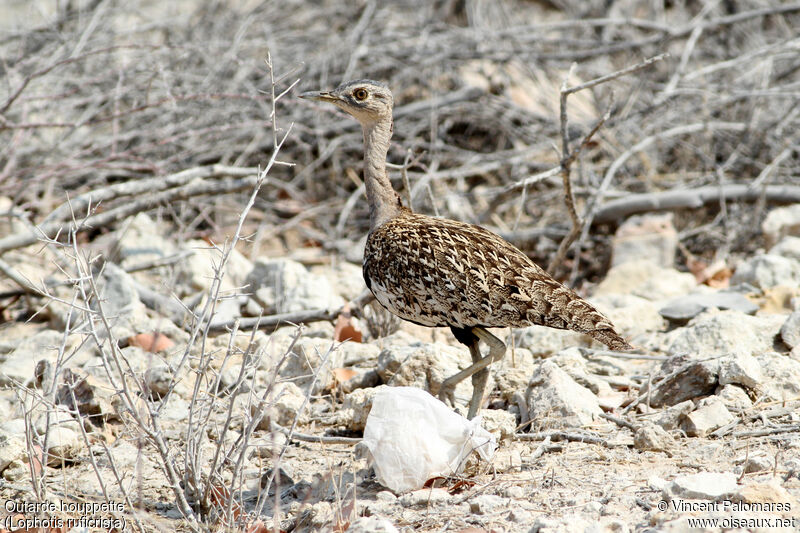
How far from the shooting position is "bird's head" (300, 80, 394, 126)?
471cm

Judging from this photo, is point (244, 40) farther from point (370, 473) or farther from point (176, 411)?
point (370, 473)

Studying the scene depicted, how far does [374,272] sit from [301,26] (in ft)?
17.3

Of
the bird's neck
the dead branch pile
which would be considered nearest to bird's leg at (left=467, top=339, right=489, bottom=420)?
the bird's neck

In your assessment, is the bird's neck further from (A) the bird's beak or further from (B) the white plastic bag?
(B) the white plastic bag

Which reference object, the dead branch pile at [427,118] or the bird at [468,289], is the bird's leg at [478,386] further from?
the dead branch pile at [427,118]

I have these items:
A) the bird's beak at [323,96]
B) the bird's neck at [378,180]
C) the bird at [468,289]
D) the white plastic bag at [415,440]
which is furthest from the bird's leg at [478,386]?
the bird's beak at [323,96]

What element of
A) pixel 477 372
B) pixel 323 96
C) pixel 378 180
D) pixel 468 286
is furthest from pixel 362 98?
pixel 477 372

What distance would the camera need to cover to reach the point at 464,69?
8.33m

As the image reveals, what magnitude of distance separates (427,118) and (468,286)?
412 centimetres

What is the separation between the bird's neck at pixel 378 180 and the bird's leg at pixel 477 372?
846 mm

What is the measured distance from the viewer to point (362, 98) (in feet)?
15.6

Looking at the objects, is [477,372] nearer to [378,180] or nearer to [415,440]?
[415,440]

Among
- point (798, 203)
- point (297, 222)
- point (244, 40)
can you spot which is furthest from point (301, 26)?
point (798, 203)

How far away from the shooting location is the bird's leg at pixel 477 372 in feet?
13.2
